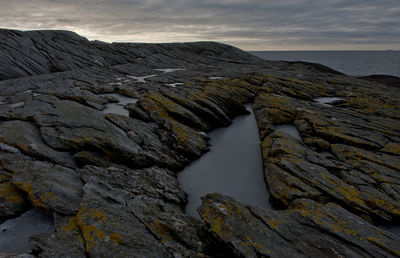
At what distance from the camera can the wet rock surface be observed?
277 inches

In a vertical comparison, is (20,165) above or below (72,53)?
below

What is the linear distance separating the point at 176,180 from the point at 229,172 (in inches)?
144

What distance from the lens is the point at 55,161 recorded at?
1075cm

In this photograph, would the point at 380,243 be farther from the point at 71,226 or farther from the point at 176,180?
the point at 71,226

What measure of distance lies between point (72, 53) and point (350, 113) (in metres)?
51.4

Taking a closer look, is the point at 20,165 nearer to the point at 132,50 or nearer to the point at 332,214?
the point at 332,214

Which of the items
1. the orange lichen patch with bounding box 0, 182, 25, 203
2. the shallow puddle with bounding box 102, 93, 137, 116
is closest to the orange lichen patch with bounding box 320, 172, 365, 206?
the orange lichen patch with bounding box 0, 182, 25, 203

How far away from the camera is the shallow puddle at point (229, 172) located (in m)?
11.4

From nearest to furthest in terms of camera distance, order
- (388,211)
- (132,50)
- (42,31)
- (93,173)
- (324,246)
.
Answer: (324,246)
(388,211)
(93,173)
(42,31)
(132,50)

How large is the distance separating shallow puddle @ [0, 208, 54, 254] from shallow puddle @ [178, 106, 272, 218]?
594 centimetres

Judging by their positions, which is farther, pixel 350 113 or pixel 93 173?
pixel 350 113

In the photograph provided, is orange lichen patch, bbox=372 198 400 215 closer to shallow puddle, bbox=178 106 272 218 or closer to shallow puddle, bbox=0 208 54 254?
shallow puddle, bbox=178 106 272 218

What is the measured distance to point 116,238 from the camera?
21.9 feet

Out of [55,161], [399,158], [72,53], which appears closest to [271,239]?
[55,161]
